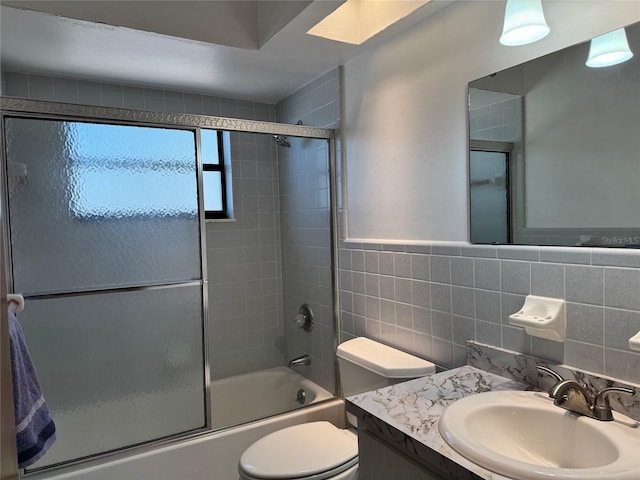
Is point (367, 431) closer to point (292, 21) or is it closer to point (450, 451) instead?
point (450, 451)

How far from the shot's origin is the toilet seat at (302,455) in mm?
1603

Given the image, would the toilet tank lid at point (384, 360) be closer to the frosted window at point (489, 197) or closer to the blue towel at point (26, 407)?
the frosted window at point (489, 197)

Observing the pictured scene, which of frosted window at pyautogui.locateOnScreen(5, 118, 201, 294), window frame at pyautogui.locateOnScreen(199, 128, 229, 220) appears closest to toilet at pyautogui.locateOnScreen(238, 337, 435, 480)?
frosted window at pyautogui.locateOnScreen(5, 118, 201, 294)

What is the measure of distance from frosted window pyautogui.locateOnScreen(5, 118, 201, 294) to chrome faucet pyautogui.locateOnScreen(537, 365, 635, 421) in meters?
1.60

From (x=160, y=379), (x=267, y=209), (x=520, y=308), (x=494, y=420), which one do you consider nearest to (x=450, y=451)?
(x=494, y=420)

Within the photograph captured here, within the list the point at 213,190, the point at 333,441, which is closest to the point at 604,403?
the point at 333,441

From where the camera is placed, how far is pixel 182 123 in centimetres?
197

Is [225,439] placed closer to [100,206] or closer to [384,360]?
[384,360]

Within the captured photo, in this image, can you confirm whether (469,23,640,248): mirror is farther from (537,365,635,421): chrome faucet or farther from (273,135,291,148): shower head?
(273,135,291,148): shower head

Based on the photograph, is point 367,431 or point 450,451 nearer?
point 450,451

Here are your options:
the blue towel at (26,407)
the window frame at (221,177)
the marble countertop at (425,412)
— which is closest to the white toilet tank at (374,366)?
the marble countertop at (425,412)

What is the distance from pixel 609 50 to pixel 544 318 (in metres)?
0.77

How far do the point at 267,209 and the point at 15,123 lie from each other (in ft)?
4.96

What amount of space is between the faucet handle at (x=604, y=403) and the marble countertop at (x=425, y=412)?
23 centimetres
